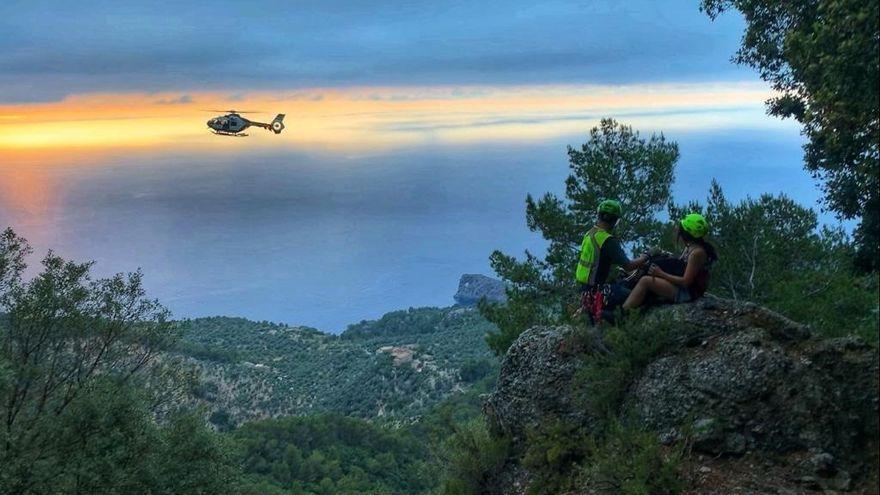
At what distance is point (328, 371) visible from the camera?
3873 inches

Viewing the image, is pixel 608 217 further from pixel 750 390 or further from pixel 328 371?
pixel 328 371

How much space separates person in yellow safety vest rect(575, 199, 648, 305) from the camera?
32.8 feet

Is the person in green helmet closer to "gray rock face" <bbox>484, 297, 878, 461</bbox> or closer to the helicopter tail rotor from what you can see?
"gray rock face" <bbox>484, 297, 878, 461</bbox>

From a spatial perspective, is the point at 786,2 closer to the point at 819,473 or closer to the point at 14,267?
the point at 819,473

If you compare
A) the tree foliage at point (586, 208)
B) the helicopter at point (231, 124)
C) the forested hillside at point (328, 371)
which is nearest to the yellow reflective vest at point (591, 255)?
the tree foliage at point (586, 208)

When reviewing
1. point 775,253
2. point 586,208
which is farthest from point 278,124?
point 775,253

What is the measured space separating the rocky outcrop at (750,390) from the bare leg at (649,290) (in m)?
0.23

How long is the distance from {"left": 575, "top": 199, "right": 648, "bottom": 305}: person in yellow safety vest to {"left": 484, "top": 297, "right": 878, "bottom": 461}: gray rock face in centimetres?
81

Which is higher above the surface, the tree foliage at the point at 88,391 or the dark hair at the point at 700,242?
the dark hair at the point at 700,242

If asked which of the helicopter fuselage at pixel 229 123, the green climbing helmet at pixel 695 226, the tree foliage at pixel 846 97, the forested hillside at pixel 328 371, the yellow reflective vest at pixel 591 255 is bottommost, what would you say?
the forested hillside at pixel 328 371

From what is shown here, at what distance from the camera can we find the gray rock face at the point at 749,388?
7.97 m

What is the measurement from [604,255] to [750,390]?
280 cm

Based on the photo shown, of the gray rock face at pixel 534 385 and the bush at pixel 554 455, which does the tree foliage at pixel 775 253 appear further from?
the bush at pixel 554 455

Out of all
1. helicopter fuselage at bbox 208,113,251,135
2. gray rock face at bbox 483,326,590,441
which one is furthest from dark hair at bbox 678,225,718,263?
helicopter fuselage at bbox 208,113,251,135
